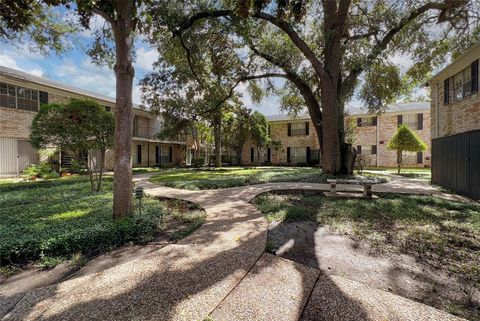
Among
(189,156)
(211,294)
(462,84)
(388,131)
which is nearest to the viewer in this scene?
(211,294)

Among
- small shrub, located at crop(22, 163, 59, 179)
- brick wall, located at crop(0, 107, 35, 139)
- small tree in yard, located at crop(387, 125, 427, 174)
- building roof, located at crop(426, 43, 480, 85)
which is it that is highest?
building roof, located at crop(426, 43, 480, 85)

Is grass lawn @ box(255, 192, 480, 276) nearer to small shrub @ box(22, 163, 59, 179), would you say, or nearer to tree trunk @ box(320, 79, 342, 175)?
tree trunk @ box(320, 79, 342, 175)

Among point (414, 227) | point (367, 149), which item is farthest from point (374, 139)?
point (414, 227)

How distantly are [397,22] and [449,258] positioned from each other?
12.3 m

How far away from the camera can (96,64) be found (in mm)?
9195

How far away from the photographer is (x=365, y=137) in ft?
81.6

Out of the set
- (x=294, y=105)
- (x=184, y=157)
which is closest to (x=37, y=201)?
(x=294, y=105)

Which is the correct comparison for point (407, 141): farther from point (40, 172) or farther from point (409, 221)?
point (40, 172)

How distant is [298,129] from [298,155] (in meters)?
2.97

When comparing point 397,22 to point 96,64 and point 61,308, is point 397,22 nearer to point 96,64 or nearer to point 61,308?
point 96,64

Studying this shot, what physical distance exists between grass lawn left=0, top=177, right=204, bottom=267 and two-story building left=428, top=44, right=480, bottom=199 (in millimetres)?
8734

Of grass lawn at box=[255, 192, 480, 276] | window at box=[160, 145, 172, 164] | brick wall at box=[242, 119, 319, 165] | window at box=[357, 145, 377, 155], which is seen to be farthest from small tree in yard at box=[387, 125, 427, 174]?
window at box=[160, 145, 172, 164]

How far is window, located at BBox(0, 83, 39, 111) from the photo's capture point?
14.9m

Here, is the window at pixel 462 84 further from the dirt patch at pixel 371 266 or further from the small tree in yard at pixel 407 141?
the dirt patch at pixel 371 266
